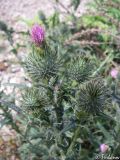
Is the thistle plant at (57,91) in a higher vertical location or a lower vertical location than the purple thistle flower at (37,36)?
lower

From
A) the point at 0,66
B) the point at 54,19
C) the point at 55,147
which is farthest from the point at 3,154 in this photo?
the point at 54,19

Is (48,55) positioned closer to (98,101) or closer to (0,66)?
(98,101)

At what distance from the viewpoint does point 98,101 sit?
240 cm

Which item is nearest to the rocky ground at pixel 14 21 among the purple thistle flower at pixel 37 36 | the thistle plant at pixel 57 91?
the thistle plant at pixel 57 91

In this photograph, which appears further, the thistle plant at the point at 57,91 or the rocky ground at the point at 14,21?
the rocky ground at the point at 14,21

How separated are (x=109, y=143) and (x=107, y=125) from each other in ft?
1.64

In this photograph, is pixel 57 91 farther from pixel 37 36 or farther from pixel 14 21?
pixel 14 21

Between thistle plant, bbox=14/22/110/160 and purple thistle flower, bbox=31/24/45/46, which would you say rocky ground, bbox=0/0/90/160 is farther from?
purple thistle flower, bbox=31/24/45/46

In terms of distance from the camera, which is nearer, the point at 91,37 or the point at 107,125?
the point at 107,125

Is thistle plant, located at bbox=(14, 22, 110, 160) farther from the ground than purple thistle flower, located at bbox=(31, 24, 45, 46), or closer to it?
closer to it

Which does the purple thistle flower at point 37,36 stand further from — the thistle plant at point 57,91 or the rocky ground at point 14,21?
the rocky ground at point 14,21

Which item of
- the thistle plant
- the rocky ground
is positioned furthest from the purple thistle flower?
the rocky ground

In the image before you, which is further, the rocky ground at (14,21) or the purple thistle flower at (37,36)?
the rocky ground at (14,21)

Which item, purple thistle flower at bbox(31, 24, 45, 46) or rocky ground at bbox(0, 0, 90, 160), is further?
rocky ground at bbox(0, 0, 90, 160)
